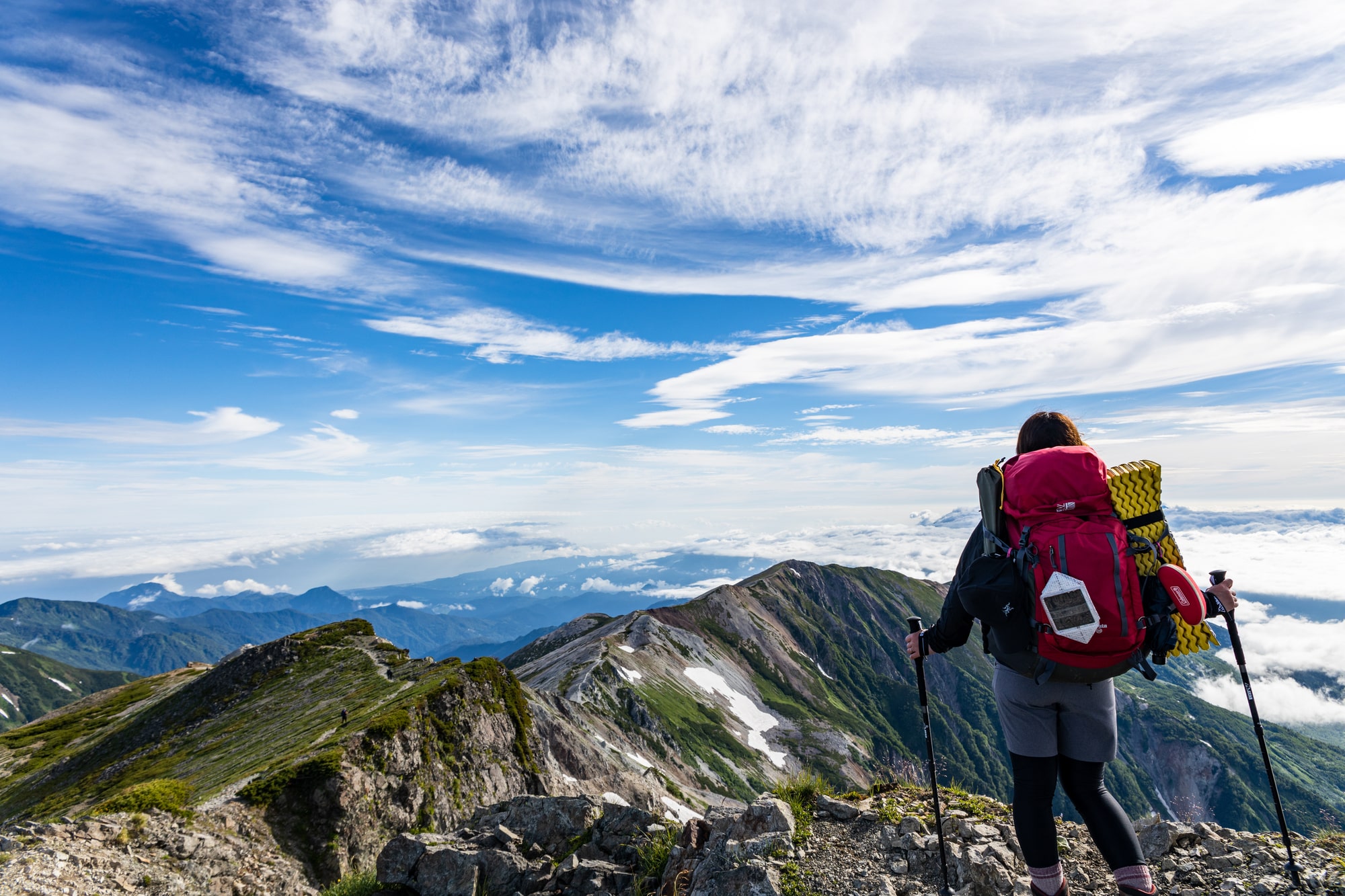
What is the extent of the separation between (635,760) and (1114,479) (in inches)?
2977

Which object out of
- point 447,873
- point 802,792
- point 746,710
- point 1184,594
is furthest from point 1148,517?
point 746,710

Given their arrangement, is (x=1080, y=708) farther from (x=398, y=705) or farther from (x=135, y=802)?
(x=398, y=705)

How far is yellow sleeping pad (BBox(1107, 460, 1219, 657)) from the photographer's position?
6.35 m

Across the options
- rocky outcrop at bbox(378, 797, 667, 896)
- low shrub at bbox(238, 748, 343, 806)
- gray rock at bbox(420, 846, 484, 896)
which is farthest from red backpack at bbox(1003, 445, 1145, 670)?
low shrub at bbox(238, 748, 343, 806)

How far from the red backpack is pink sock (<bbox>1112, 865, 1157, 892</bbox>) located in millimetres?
1903

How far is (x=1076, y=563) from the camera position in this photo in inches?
233

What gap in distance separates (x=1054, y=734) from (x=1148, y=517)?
2.44 meters

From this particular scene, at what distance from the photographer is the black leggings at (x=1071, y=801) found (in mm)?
6055

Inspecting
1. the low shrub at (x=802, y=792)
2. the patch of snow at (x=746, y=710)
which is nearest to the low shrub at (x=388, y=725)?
the low shrub at (x=802, y=792)

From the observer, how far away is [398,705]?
3098cm

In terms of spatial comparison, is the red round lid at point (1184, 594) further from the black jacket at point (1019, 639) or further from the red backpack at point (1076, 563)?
the red backpack at point (1076, 563)

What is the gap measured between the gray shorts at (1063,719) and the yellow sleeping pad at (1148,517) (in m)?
1.02

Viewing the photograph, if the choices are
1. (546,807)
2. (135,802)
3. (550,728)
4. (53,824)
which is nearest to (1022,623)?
(546,807)

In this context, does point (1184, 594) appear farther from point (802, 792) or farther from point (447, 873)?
point (447, 873)
